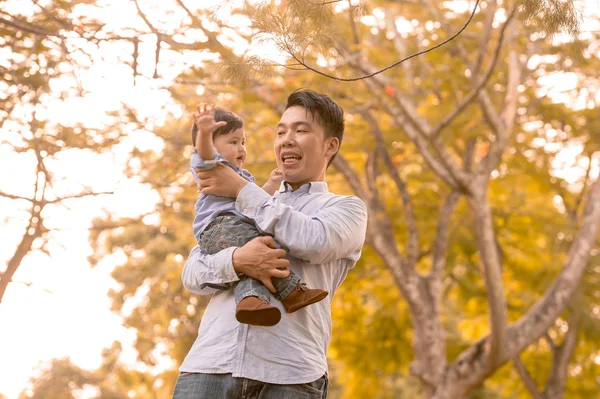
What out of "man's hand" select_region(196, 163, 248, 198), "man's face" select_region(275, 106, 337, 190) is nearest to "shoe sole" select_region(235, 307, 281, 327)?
"man's hand" select_region(196, 163, 248, 198)

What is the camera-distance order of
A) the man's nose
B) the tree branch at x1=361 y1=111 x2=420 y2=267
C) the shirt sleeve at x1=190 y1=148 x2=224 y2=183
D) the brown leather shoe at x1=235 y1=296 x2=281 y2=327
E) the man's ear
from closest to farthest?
1. the brown leather shoe at x1=235 y1=296 x2=281 y2=327
2. the shirt sleeve at x1=190 y1=148 x2=224 y2=183
3. the man's nose
4. the man's ear
5. the tree branch at x1=361 y1=111 x2=420 y2=267

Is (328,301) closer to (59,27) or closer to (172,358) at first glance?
(59,27)

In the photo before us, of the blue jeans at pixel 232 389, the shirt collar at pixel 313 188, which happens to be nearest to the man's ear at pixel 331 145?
the shirt collar at pixel 313 188

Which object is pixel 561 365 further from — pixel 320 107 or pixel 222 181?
pixel 222 181

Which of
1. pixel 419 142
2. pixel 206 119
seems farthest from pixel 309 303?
pixel 419 142

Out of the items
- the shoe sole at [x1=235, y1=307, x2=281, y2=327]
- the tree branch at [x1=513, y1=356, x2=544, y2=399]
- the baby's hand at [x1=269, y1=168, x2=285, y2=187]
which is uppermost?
the baby's hand at [x1=269, y1=168, x2=285, y2=187]

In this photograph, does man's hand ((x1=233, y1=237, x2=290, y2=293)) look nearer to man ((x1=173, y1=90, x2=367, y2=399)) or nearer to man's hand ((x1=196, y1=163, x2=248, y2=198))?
man ((x1=173, y1=90, x2=367, y2=399))

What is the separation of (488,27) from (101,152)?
186 inches

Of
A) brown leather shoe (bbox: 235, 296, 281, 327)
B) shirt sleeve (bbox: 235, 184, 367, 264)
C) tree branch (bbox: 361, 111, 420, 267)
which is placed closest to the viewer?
brown leather shoe (bbox: 235, 296, 281, 327)

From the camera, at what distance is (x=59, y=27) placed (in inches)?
199

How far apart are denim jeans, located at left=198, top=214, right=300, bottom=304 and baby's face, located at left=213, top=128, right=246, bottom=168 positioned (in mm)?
336

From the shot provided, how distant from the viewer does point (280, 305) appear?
212cm

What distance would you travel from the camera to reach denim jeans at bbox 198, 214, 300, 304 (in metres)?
2.06

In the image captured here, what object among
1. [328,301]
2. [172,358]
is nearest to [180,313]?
[172,358]
